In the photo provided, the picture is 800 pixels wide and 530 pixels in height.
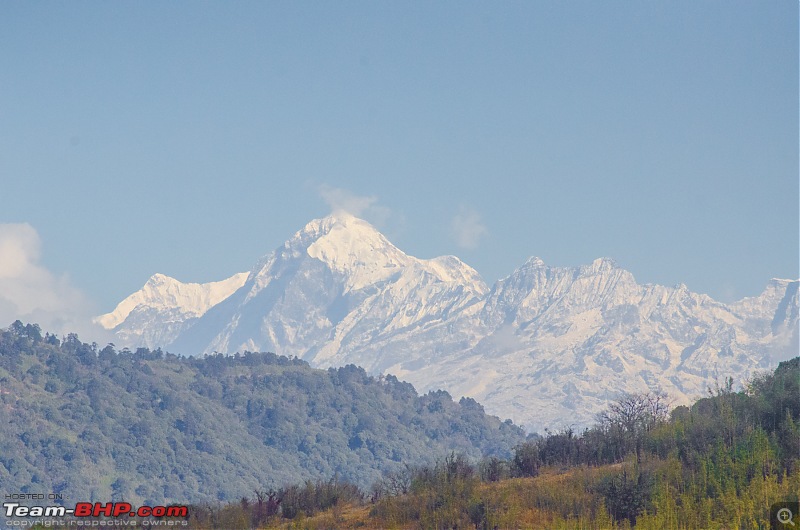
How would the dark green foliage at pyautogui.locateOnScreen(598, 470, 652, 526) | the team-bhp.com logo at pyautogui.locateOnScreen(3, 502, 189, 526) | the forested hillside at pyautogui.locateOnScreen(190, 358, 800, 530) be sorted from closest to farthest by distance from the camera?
the forested hillside at pyautogui.locateOnScreen(190, 358, 800, 530) → the dark green foliage at pyautogui.locateOnScreen(598, 470, 652, 526) → the team-bhp.com logo at pyautogui.locateOnScreen(3, 502, 189, 526)

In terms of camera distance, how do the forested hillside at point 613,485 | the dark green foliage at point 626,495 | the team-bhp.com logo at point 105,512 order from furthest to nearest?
the team-bhp.com logo at point 105,512 → the dark green foliage at point 626,495 → the forested hillside at point 613,485

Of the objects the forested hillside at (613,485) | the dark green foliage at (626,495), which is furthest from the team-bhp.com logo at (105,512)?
the dark green foliage at (626,495)

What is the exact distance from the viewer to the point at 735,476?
37.1 m

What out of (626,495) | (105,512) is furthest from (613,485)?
(105,512)

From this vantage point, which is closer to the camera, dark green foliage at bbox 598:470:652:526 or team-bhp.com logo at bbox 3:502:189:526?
dark green foliage at bbox 598:470:652:526

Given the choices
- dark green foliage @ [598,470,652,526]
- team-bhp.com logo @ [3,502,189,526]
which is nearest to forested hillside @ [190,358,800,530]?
dark green foliage @ [598,470,652,526]

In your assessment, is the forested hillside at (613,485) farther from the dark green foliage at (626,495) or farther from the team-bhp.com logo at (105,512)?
the team-bhp.com logo at (105,512)

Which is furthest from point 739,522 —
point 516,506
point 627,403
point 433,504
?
point 627,403

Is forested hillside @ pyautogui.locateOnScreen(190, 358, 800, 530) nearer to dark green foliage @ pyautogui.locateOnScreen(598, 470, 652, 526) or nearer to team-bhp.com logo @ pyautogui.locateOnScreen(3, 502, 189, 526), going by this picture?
dark green foliage @ pyautogui.locateOnScreen(598, 470, 652, 526)

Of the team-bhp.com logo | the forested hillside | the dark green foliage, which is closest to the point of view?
the forested hillside

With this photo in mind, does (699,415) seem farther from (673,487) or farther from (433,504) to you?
(433,504)

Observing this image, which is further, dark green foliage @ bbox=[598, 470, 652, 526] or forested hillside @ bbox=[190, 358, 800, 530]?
dark green foliage @ bbox=[598, 470, 652, 526]

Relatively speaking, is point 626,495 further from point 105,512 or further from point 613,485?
point 105,512

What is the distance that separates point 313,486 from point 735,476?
654 inches
